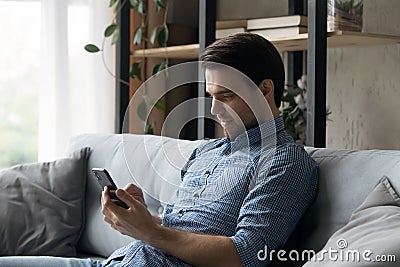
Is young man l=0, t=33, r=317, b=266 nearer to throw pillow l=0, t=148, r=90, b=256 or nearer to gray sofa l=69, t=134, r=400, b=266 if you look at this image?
gray sofa l=69, t=134, r=400, b=266

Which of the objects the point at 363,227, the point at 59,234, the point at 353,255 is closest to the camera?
the point at 353,255

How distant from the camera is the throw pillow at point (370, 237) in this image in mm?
1518

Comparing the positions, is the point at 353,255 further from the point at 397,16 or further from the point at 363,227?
the point at 397,16

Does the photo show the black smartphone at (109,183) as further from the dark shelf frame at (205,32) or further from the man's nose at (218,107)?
the dark shelf frame at (205,32)

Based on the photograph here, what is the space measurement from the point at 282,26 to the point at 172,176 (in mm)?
669

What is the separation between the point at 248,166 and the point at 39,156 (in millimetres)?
1612

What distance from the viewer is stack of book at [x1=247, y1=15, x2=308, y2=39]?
2617mm

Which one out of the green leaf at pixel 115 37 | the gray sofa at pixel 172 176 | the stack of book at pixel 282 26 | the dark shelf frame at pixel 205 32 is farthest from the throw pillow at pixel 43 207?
the stack of book at pixel 282 26

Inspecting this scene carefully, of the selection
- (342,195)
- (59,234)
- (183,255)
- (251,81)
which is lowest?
(59,234)

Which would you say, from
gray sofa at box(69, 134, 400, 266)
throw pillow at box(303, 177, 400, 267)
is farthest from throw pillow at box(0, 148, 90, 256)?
throw pillow at box(303, 177, 400, 267)

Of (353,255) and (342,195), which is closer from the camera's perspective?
(353,255)

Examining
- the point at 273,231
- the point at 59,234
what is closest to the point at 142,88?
the point at 59,234

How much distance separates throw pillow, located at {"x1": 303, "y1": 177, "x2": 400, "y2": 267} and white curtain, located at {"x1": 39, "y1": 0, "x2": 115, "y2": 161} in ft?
6.09

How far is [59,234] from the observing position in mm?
2623
